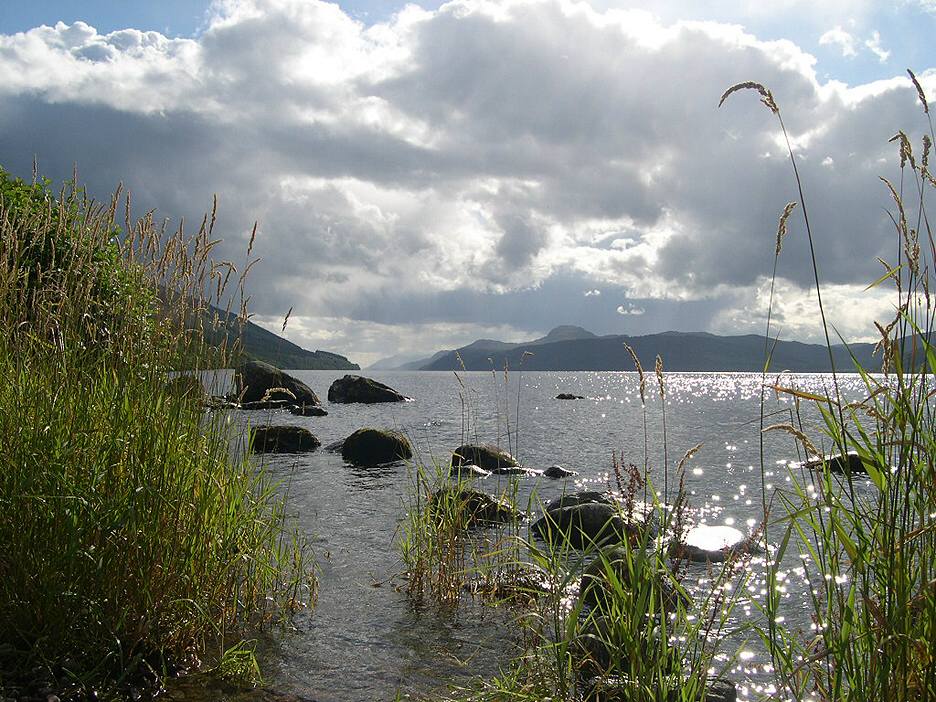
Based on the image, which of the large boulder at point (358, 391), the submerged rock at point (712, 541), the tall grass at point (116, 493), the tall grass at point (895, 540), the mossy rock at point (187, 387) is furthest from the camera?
the large boulder at point (358, 391)

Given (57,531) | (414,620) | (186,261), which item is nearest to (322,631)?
(414,620)

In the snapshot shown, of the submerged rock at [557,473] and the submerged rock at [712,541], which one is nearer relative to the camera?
the submerged rock at [712,541]

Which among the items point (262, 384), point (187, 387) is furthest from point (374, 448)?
point (187, 387)

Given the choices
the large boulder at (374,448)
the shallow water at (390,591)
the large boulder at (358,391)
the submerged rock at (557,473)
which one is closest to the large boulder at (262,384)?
the shallow water at (390,591)

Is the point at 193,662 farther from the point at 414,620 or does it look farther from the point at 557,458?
the point at 557,458

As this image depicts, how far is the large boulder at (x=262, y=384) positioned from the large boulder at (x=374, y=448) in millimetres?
2749

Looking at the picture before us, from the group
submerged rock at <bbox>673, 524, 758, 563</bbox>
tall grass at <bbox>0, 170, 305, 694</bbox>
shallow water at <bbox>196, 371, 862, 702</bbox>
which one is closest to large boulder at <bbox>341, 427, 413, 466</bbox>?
shallow water at <bbox>196, 371, 862, 702</bbox>

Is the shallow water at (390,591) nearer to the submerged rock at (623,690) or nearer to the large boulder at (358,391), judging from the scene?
the submerged rock at (623,690)

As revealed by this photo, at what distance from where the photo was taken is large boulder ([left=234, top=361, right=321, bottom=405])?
6.08m

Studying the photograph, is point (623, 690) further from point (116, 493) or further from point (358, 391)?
point (358, 391)

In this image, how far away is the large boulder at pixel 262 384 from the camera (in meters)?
6.08

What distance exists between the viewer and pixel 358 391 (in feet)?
201

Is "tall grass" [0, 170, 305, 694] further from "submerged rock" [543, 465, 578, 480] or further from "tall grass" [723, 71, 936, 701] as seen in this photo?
"submerged rock" [543, 465, 578, 480]

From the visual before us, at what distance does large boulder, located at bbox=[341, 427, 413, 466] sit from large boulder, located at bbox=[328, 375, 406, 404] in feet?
118
